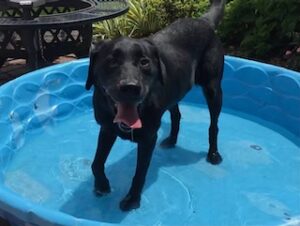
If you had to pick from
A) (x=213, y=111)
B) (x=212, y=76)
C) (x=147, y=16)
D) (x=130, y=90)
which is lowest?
(x=147, y=16)

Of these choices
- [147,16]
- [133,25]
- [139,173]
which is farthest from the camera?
[133,25]

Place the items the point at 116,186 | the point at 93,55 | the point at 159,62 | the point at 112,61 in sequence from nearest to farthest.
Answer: the point at 112,61
the point at 93,55
the point at 159,62
the point at 116,186

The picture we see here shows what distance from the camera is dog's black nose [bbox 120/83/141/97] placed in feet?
8.34

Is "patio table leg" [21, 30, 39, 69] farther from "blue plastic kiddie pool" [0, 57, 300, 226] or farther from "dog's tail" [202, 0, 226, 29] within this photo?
"dog's tail" [202, 0, 226, 29]

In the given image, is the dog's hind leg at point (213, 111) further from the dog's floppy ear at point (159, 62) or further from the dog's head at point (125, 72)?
the dog's head at point (125, 72)

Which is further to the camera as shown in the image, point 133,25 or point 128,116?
point 133,25

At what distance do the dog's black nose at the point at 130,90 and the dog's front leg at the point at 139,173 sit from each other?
1.79 ft

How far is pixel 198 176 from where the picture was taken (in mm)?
3818

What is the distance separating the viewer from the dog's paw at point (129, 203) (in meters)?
3.32

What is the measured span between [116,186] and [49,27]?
2.09 m

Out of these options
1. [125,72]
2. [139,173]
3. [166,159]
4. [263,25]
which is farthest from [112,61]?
[263,25]

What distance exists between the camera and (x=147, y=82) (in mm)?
2787

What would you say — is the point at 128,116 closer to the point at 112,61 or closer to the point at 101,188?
the point at 112,61

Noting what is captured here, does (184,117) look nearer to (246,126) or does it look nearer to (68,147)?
(246,126)
